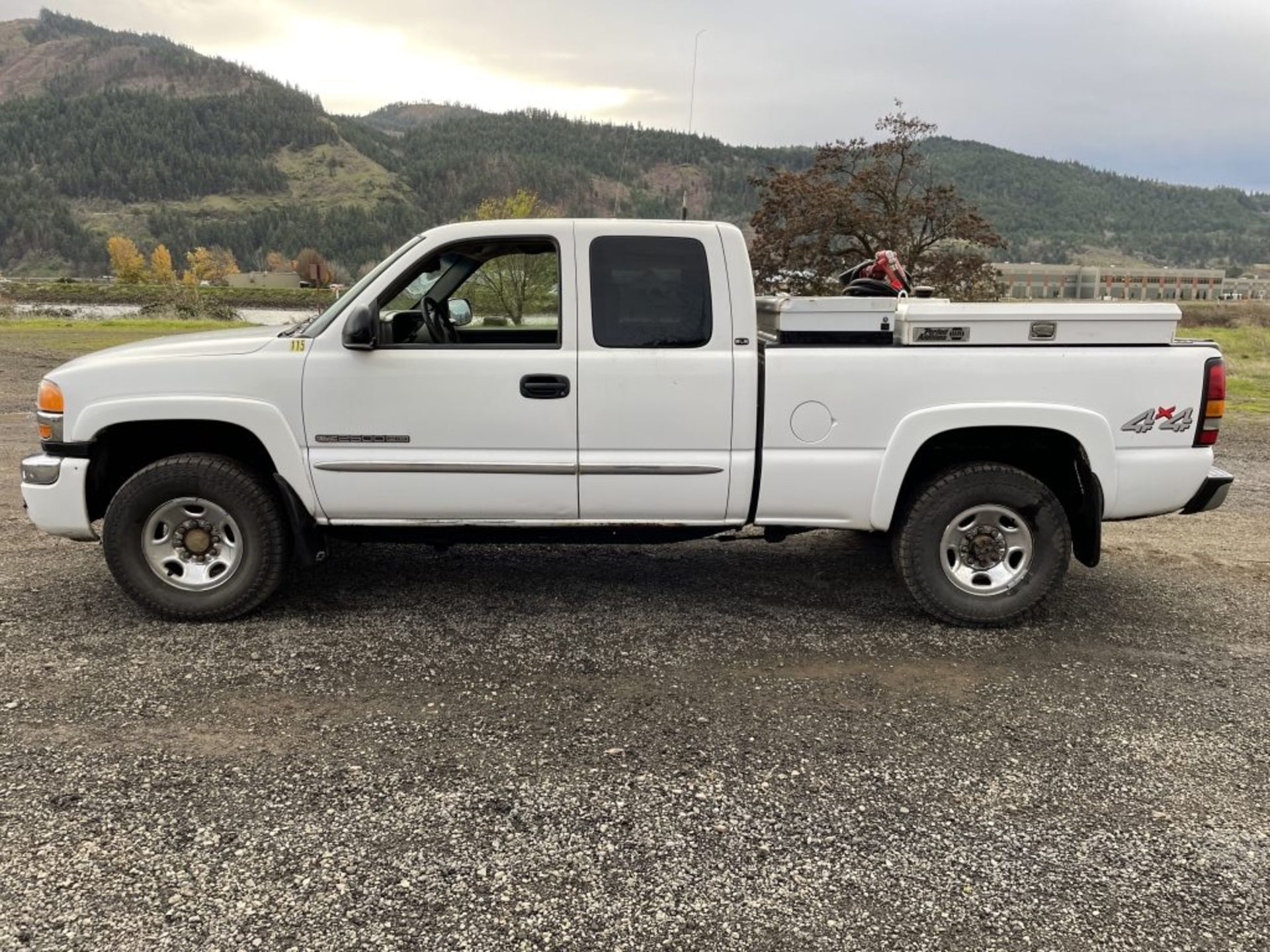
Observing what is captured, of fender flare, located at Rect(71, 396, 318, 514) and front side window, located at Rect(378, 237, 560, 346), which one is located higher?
front side window, located at Rect(378, 237, 560, 346)

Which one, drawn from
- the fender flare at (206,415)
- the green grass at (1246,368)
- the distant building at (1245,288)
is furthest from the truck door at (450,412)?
the distant building at (1245,288)

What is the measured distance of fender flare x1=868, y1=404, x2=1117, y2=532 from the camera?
4.32 m

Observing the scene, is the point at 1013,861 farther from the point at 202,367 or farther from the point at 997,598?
the point at 202,367

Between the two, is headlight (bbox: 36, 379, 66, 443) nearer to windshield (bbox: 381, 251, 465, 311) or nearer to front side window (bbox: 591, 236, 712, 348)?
windshield (bbox: 381, 251, 465, 311)

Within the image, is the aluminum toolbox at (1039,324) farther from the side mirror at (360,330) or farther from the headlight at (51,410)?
the headlight at (51,410)

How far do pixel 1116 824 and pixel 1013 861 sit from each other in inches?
18.5

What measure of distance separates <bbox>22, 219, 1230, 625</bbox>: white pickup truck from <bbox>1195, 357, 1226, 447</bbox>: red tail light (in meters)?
0.02

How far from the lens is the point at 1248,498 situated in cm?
779

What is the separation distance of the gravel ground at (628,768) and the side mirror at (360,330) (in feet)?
4.69

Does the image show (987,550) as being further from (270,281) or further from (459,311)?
(270,281)

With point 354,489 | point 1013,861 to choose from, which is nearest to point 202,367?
point 354,489

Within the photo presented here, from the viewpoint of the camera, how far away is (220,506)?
14.6 ft

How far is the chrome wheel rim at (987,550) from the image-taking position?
4.56 m

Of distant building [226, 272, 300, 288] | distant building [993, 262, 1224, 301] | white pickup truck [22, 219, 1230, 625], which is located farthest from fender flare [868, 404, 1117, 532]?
distant building [226, 272, 300, 288]
